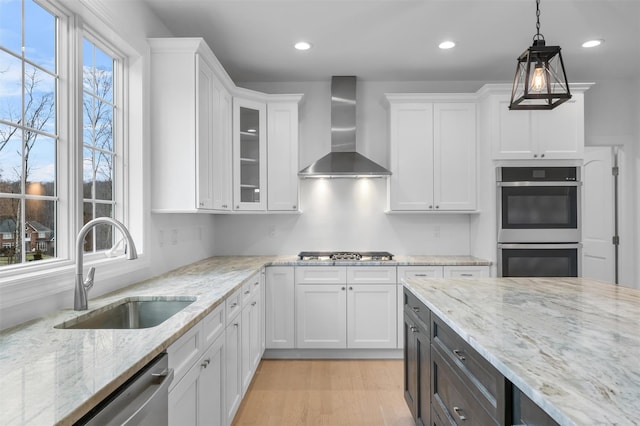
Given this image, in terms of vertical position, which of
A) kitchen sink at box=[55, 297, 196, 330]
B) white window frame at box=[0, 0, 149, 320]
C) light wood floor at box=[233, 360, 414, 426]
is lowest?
light wood floor at box=[233, 360, 414, 426]

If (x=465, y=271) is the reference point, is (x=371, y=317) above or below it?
below

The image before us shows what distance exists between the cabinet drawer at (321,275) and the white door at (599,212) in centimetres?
279

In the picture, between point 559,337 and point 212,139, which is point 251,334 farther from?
point 559,337

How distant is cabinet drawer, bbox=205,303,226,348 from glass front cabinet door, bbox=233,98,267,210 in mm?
1777

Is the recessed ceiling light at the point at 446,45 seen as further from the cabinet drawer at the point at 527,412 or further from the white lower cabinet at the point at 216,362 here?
the cabinet drawer at the point at 527,412

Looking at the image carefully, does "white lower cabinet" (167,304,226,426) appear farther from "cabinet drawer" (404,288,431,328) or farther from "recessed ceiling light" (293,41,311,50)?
"recessed ceiling light" (293,41,311,50)

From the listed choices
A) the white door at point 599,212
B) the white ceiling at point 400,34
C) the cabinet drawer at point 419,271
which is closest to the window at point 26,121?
the white ceiling at point 400,34

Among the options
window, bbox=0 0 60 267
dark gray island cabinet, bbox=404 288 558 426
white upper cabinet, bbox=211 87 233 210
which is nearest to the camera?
dark gray island cabinet, bbox=404 288 558 426

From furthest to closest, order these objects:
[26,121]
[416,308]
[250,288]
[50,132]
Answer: [250,288]
[416,308]
[50,132]
[26,121]

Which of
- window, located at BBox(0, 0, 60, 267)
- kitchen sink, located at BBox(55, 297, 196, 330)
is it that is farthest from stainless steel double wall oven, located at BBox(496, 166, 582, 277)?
window, located at BBox(0, 0, 60, 267)

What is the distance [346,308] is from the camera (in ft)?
12.1

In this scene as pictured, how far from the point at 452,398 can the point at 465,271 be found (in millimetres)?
2193

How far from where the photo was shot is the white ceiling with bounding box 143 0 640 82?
9.02 ft

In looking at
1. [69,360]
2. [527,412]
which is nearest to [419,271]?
[527,412]
